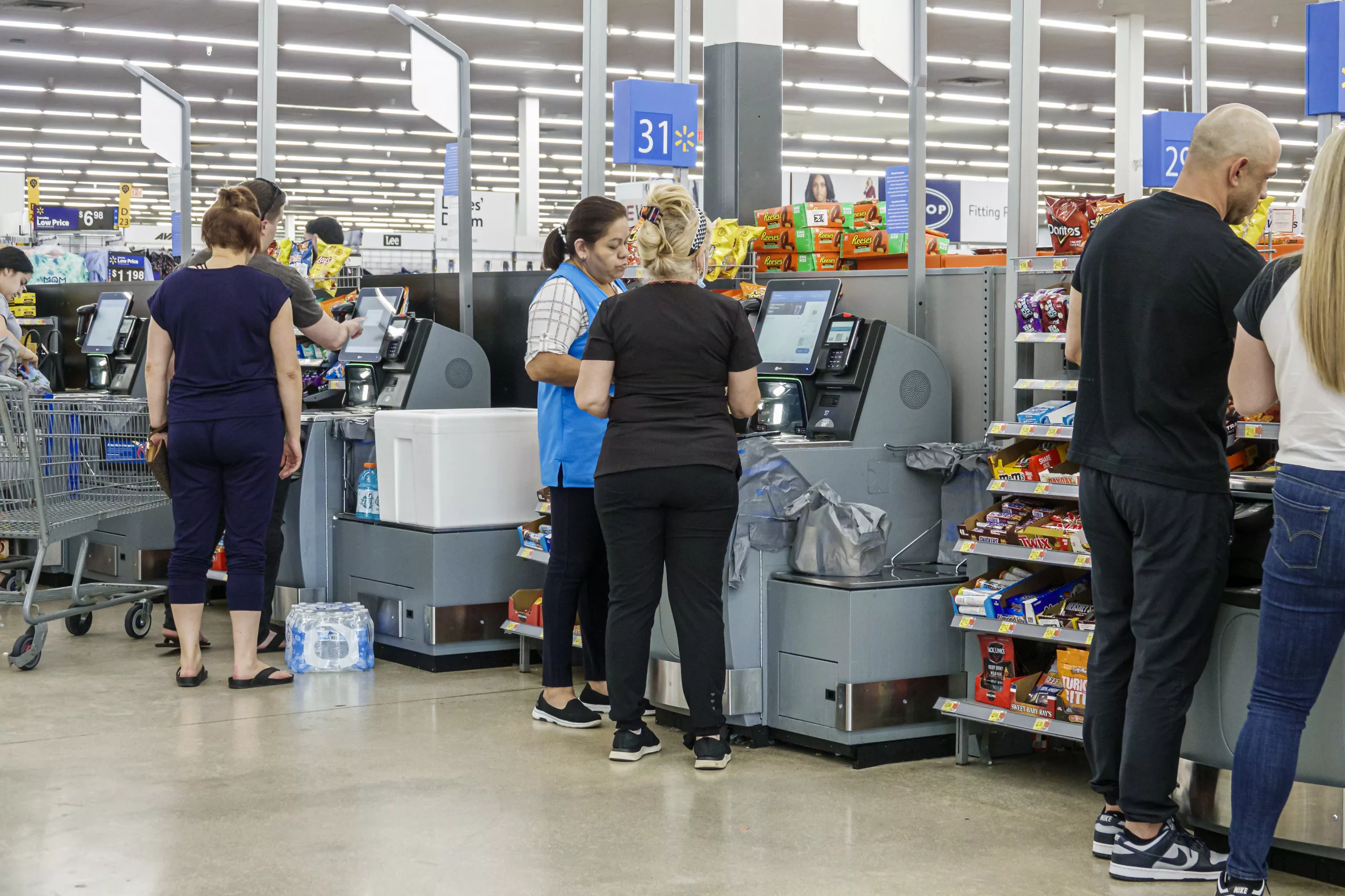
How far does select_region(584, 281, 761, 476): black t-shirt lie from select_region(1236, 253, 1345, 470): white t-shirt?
1359 mm

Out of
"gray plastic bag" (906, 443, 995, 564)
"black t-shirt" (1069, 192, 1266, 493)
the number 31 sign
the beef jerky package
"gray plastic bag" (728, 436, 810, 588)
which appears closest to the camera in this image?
"black t-shirt" (1069, 192, 1266, 493)

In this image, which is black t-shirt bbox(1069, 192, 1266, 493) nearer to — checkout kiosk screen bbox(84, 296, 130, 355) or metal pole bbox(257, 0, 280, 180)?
metal pole bbox(257, 0, 280, 180)

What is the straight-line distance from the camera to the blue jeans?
255 cm

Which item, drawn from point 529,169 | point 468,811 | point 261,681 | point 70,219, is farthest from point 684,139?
point 529,169

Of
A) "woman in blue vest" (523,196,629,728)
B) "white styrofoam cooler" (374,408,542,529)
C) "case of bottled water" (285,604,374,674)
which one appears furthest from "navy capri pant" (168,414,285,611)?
"woman in blue vest" (523,196,629,728)

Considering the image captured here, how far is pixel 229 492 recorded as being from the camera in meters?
4.65

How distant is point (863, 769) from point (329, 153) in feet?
71.3

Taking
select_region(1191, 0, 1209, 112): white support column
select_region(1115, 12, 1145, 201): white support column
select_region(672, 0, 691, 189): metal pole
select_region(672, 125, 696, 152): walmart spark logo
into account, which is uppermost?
select_region(1115, 12, 1145, 201): white support column

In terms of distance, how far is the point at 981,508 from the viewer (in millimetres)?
4184

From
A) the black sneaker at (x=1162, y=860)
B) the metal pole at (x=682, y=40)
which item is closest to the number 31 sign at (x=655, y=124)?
the metal pole at (x=682, y=40)

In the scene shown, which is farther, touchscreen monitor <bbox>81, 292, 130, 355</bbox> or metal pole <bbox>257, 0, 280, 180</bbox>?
touchscreen monitor <bbox>81, 292, 130, 355</bbox>

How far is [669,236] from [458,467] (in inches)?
68.3

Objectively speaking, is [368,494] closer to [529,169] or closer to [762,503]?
[762,503]

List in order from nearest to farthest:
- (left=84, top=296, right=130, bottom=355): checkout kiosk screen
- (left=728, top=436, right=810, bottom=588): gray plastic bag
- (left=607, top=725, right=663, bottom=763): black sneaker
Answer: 1. (left=607, top=725, right=663, bottom=763): black sneaker
2. (left=728, top=436, right=810, bottom=588): gray plastic bag
3. (left=84, top=296, right=130, bottom=355): checkout kiosk screen
